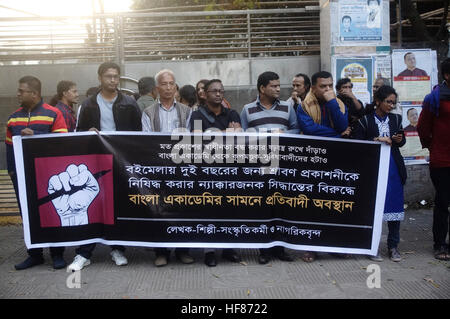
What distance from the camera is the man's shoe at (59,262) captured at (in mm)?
5141

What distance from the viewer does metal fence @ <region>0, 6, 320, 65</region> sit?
935cm

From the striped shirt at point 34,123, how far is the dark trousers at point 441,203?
4.10 m

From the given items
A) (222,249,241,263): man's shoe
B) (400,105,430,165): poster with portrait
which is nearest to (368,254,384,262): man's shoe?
(222,249,241,263): man's shoe

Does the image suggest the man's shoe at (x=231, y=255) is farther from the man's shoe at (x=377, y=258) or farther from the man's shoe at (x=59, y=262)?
the man's shoe at (x=59, y=262)

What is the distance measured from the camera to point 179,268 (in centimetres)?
509

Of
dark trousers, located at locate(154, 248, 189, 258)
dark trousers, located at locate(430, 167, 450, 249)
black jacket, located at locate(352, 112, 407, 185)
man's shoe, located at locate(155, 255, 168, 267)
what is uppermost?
black jacket, located at locate(352, 112, 407, 185)

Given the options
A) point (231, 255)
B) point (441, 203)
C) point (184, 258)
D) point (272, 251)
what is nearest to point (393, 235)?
point (441, 203)

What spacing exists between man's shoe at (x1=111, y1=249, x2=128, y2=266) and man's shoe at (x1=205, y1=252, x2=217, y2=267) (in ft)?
2.82

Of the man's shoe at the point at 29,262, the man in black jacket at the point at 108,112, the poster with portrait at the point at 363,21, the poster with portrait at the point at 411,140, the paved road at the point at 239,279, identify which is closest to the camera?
the paved road at the point at 239,279

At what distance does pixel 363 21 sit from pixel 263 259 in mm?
4549

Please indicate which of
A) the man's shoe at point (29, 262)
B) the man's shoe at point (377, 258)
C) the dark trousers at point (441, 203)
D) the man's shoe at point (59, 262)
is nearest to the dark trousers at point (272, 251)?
the man's shoe at point (377, 258)

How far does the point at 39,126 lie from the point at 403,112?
5.56m

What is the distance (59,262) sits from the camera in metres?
5.18

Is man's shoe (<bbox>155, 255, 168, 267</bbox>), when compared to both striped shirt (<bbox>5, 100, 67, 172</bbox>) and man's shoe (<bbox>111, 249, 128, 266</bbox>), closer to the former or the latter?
man's shoe (<bbox>111, 249, 128, 266</bbox>)
